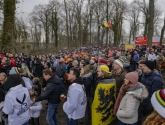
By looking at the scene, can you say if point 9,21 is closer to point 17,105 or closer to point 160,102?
point 17,105

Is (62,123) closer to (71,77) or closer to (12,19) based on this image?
(71,77)

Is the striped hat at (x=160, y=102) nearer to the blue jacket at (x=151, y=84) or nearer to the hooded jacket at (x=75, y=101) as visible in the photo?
the blue jacket at (x=151, y=84)

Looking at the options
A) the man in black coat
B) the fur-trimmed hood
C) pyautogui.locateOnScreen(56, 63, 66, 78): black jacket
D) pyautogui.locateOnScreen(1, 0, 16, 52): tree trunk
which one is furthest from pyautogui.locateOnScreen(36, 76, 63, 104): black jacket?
pyautogui.locateOnScreen(1, 0, 16, 52): tree trunk

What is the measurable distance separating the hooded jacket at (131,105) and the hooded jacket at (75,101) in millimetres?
800

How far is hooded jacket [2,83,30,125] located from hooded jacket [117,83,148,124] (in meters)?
1.71

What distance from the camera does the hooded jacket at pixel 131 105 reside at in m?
3.07

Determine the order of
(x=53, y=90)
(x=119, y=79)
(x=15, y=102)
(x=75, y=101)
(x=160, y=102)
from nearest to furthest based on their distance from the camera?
1. (x=160, y=102)
2. (x=15, y=102)
3. (x=75, y=101)
4. (x=119, y=79)
5. (x=53, y=90)

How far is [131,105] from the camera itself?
121 inches

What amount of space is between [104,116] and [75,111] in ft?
1.98

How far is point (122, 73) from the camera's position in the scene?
4309 mm

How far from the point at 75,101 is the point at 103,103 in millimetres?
612

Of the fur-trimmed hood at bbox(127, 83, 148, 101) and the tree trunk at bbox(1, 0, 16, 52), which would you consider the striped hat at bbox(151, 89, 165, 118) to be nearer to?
the fur-trimmed hood at bbox(127, 83, 148, 101)

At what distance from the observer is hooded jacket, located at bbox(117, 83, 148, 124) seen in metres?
3.07

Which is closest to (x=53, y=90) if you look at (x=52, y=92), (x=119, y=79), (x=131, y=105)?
(x=52, y=92)
